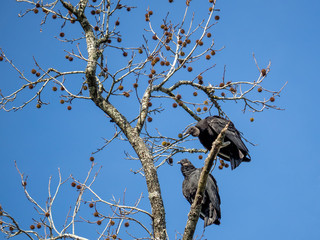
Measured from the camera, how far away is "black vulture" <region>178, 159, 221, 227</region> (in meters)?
5.23

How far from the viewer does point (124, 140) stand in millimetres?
5395

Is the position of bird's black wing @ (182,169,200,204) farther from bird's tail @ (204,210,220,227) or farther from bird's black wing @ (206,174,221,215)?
bird's tail @ (204,210,220,227)

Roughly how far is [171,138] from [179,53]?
43.0 inches

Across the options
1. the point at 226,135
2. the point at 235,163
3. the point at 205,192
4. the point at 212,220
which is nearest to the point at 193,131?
the point at 226,135

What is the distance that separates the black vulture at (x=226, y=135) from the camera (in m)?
5.55

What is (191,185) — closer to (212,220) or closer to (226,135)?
(212,220)

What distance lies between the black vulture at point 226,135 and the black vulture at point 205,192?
1.34 ft

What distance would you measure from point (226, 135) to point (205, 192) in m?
0.77

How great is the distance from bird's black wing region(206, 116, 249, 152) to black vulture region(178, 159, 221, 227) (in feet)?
1.77

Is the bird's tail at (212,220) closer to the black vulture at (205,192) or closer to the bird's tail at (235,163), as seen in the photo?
the black vulture at (205,192)

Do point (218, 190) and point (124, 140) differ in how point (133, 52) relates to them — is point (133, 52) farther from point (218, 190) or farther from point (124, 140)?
point (218, 190)

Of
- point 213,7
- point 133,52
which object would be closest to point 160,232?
point 133,52

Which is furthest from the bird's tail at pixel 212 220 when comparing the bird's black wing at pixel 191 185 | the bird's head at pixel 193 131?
the bird's head at pixel 193 131

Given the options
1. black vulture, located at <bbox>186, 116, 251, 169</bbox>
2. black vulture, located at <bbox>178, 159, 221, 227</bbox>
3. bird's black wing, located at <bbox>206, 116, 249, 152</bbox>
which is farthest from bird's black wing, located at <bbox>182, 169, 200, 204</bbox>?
bird's black wing, located at <bbox>206, 116, 249, 152</bbox>
